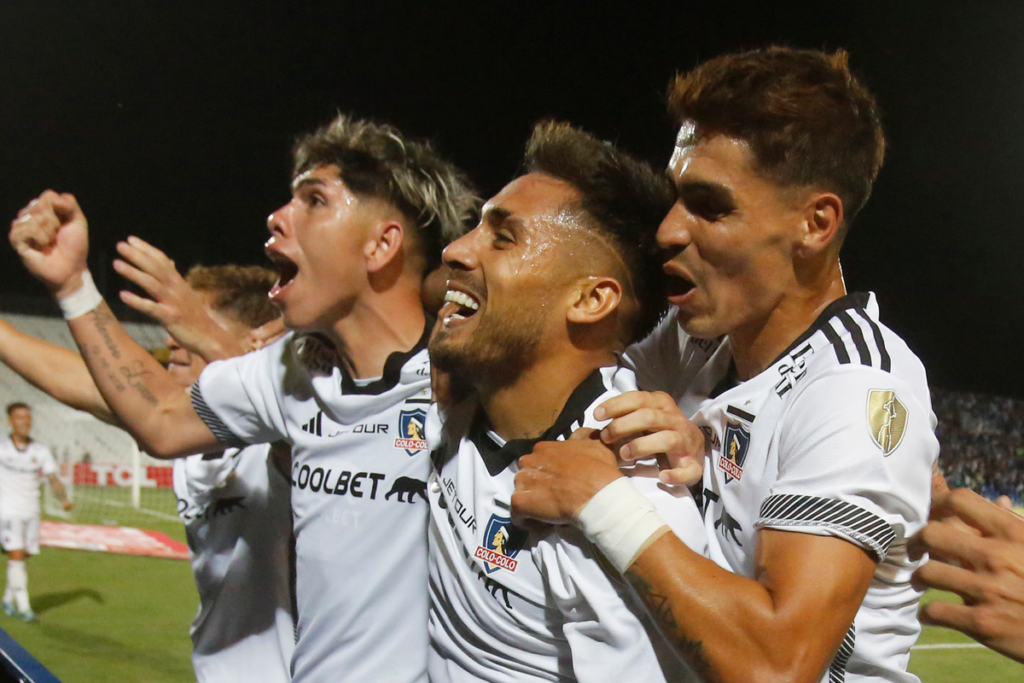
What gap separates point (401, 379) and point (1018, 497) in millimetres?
7844

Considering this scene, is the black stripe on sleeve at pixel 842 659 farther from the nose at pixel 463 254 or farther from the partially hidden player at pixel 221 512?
A: the partially hidden player at pixel 221 512

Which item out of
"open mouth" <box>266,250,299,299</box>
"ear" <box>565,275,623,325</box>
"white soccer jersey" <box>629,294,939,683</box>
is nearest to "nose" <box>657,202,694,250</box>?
"ear" <box>565,275,623,325</box>

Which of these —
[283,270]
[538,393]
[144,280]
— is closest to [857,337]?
[538,393]

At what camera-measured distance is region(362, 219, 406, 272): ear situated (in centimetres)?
232

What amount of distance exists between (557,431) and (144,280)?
1581mm

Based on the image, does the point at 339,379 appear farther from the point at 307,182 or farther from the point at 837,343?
the point at 837,343

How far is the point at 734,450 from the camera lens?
1504mm

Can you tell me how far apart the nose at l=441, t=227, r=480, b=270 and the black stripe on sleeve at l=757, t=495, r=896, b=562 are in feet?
2.59

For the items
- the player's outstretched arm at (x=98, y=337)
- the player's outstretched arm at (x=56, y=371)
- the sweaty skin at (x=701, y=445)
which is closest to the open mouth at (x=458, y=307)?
the sweaty skin at (x=701, y=445)

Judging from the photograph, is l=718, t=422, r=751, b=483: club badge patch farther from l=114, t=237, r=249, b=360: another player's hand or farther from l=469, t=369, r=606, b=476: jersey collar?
l=114, t=237, r=249, b=360: another player's hand

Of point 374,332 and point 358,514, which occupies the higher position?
point 374,332

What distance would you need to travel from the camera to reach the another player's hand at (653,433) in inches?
55.4

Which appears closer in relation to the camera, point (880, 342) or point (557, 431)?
point (880, 342)

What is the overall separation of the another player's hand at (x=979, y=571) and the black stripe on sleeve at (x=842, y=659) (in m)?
0.12
